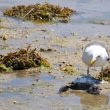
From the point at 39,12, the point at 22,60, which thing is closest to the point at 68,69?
the point at 22,60

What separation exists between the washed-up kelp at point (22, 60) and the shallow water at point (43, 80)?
25cm

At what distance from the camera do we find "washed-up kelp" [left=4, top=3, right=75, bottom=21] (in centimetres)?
1609

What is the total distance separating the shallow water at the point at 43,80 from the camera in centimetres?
872

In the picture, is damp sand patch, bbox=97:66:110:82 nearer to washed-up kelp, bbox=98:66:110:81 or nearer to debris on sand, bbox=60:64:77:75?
washed-up kelp, bbox=98:66:110:81

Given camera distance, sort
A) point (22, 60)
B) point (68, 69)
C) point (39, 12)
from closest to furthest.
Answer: point (68, 69), point (22, 60), point (39, 12)

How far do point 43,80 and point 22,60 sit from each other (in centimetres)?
104

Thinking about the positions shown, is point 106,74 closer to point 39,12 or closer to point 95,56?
point 95,56

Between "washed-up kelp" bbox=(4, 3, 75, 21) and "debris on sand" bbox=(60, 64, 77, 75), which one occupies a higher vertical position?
"washed-up kelp" bbox=(4, 3, 75, 21)

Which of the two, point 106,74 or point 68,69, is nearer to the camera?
point 106,74

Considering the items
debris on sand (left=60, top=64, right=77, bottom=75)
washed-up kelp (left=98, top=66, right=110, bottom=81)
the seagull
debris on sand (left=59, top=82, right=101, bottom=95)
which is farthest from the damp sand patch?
debris on sand (left=59, top=82, right=101, bottom=95)

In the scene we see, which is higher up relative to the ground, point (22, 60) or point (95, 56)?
point (95, 56)

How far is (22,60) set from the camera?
10.9m

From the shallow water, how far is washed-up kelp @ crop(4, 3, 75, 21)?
434mm

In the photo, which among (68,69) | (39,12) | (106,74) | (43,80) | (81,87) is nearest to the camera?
(81,87)
